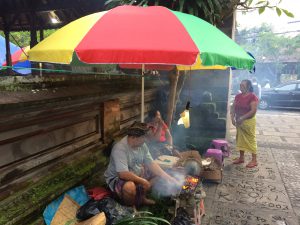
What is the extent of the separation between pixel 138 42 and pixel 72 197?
232 cm

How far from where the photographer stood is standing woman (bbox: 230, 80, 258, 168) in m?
6.49

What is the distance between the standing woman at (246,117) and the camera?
21.3 feet

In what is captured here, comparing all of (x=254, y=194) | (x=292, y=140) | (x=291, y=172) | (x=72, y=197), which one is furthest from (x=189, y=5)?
(x=292, y=140)

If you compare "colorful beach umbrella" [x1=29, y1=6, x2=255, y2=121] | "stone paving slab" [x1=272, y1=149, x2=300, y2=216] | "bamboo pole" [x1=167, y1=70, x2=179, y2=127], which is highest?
"colorful beach umbrella" [x1=29, y1=6, x2=255, y2=121]

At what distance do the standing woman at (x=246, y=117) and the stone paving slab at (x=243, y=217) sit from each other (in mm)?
2276

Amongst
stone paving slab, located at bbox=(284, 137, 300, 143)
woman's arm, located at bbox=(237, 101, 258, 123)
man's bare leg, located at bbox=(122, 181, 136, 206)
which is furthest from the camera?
stone paving slab, located at bbox=(284, 137, 300, 143)

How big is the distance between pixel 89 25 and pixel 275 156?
6.82 meters

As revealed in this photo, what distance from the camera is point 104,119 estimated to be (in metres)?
4.66

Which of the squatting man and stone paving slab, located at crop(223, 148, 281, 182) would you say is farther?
stone paving slab, located at crop(223, 148, 281, 182)

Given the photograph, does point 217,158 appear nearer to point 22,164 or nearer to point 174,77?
point 174,77

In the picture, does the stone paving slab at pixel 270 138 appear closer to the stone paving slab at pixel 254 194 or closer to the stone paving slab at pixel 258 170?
the stone paving slab at pixel 258 170

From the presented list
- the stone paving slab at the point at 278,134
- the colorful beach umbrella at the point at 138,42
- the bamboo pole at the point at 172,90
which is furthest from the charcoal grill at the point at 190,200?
the stone paving slab at the point at 278,134

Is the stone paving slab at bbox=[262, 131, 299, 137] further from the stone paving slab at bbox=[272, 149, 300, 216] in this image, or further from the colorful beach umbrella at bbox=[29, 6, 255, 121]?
the colorful beach umbrella at bbox=[29, 6, 255, 121]

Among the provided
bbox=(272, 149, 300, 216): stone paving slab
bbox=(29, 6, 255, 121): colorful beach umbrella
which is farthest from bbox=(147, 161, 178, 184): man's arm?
bbox=(272, 149, 300, 216): stone paving slab
